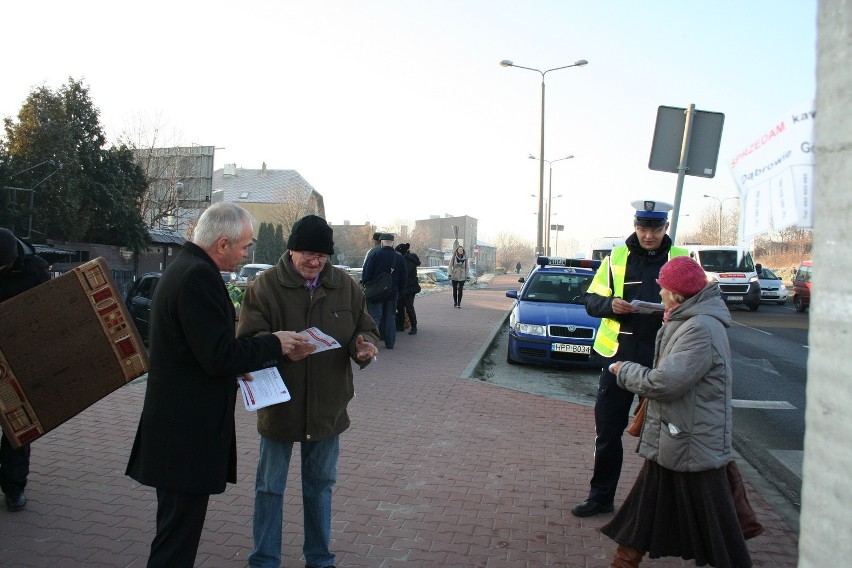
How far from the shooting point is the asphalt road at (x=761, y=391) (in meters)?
5.82

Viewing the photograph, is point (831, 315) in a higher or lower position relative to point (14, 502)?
higher

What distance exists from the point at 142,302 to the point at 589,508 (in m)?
9.52

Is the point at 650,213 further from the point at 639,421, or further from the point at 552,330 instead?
the point at 552,330

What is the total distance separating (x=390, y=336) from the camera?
39.2 ft

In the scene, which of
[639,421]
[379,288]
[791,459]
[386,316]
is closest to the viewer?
[639,421]

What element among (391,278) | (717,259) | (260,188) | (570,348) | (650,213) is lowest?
(570,348)

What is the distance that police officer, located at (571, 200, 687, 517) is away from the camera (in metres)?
4.30

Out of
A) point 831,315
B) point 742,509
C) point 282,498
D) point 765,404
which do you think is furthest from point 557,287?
→ point 831,315

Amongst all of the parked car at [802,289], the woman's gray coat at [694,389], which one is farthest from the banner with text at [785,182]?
the parked car at [802,289]

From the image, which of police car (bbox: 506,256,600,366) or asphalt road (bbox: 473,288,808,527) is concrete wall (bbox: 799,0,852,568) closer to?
asphalt road (bbox: 473,288,808,527)

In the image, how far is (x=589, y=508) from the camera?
450 cm

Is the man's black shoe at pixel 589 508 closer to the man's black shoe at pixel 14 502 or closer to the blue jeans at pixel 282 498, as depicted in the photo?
the blue jeans at pixel 282 498

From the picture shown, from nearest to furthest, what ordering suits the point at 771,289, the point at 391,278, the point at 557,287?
the point at 391,278, the point at 557,287, the point at 771,289

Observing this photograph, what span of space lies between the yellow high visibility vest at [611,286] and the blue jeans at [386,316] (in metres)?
6.86
